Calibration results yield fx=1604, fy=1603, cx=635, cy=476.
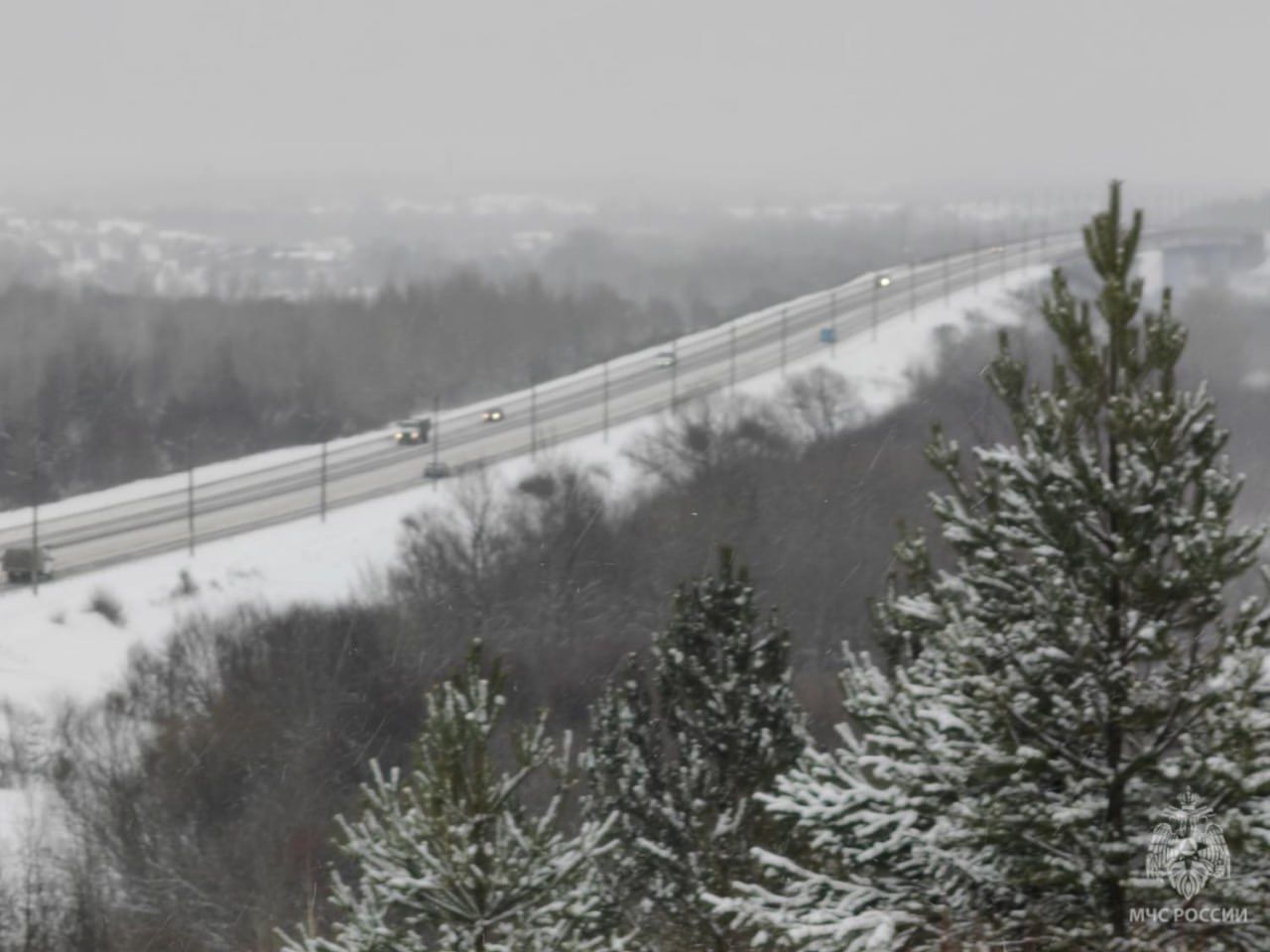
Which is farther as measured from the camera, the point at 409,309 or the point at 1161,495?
the point at 409,309

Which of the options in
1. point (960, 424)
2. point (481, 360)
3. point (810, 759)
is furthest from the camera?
point (481, 360)

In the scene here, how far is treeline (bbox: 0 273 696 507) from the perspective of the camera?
5803cm

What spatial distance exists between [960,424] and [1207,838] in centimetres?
4860

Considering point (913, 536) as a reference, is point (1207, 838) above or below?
below

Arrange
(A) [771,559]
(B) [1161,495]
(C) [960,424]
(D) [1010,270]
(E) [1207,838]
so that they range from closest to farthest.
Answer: (E) [1207,838]
(B) [1161,495]
(A) [771,559]
(C) [960,424]
(D) [1010,270]

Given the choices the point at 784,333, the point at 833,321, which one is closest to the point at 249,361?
the point at 784,333

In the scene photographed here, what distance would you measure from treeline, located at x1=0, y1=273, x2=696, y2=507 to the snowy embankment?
19.3 feet

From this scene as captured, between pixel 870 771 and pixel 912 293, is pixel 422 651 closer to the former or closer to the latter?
pixel 870 771

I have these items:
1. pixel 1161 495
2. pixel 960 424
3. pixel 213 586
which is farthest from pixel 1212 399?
pixel 960 424

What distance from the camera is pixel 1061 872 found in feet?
21.4

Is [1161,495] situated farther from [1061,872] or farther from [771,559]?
[771,559]

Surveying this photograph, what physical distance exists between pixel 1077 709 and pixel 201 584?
3508 centimetres

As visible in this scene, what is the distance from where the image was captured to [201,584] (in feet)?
130

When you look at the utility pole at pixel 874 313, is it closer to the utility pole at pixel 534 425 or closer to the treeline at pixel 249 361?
the treeline at pixel 249 361
